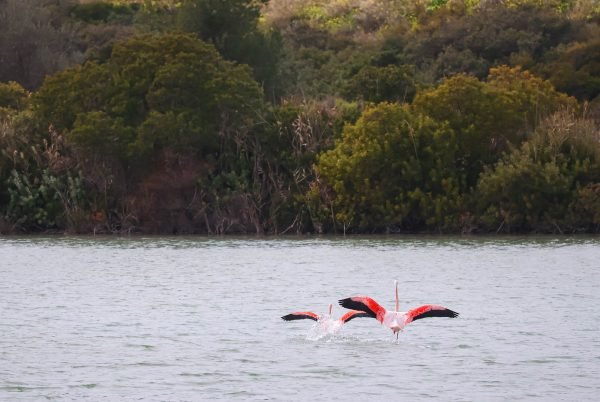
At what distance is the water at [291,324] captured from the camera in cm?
1959

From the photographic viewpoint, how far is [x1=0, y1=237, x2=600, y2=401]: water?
19594mm

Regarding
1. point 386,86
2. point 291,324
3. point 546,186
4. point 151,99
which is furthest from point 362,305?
point 386,86

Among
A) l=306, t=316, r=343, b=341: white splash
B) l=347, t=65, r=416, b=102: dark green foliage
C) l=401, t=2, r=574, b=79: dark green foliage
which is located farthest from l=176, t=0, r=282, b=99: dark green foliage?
l=306, t=316, r=343, b=341: white splash

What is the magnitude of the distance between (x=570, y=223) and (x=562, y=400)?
88.8ft

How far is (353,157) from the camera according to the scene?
4638 cm

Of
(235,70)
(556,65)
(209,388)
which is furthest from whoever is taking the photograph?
(556,65)

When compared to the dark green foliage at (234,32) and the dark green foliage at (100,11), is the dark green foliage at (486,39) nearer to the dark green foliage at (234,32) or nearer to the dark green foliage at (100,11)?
the dark green foliage at (234,32)

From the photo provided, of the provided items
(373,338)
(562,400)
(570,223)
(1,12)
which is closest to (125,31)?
(1,12)

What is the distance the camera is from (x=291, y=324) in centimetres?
2578

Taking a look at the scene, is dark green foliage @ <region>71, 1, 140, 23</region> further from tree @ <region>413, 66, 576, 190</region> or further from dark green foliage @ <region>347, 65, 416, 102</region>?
tree @ <region>413, 66, 576, 190</region>

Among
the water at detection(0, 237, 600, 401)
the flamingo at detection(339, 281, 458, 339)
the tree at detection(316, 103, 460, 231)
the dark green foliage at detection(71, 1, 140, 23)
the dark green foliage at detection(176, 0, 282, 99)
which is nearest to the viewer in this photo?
the water at detection(0, 237, 600, 401)

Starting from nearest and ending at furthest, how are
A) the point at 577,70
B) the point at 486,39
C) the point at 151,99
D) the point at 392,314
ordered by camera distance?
1. the point at 392,314
2. the point at 151,99
3. the point at 577,70
4. the point at 486,39

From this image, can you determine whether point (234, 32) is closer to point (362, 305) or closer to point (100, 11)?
point (100, 11)

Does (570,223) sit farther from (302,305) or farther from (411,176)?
(302,305)
